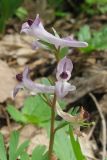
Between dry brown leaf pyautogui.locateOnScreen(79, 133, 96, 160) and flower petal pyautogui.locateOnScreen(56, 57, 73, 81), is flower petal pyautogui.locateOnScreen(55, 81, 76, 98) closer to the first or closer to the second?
flower petal pyautogui.locateOnScreen(56, 57, 73, 81)

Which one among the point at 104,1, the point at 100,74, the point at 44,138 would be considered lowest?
the point at 44,138

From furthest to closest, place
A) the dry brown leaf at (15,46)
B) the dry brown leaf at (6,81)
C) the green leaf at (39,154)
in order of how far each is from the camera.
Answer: the dry brown leaf at (15,46)
the dry brown leaf at (6,81)
the green leaf at (39,154)

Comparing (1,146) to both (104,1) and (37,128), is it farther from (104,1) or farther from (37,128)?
(104,1)

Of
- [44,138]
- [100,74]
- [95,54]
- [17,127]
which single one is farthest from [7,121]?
[95,54]

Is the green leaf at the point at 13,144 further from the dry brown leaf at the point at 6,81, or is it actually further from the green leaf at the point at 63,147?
the dry brown leaf at the point at 6,81

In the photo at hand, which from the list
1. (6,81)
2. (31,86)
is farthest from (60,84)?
(6,81)

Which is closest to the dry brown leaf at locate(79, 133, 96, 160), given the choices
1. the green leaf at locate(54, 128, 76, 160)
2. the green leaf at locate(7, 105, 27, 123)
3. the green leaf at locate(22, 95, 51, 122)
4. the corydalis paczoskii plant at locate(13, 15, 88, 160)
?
the green leaf at locate(22, 95, 51, 122)

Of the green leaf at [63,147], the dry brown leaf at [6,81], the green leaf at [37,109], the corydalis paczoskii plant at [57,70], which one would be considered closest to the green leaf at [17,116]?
the green leaf at [37,109]
